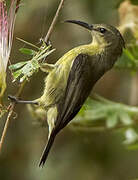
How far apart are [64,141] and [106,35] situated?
2.82 m

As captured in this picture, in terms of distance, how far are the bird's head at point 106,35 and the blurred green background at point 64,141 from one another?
2.04 meters

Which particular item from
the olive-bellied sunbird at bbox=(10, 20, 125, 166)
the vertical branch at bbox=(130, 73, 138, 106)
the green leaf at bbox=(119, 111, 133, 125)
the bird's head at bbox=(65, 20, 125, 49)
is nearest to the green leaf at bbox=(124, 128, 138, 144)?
the green leaf at bbox=(119, 111, 133, 125)

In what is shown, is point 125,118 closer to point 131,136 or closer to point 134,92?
point 131,136

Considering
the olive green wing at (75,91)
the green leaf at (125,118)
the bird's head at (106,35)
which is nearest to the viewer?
the olive green wing at (75,91)

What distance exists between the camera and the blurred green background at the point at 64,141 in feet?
20.3

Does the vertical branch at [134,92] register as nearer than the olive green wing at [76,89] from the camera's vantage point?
No

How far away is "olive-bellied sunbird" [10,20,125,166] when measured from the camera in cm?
365

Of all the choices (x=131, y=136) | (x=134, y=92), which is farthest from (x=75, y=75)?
(x=134, y=92)

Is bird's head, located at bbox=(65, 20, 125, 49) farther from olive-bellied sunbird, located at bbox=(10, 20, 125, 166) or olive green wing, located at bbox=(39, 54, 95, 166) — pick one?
olive green wing, located at bbox=(39, 54, 95, 166)

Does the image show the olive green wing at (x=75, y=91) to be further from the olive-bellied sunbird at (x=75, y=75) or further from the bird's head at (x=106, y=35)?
the bird's head at (x=106, y=35)

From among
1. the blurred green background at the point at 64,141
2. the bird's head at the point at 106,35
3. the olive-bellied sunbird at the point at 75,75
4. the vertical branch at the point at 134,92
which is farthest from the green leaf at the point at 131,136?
the blurred green background at the point at 64,141

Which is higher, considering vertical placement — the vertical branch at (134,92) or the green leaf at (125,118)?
the green leaf at (125,118)

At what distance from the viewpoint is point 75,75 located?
3.72 metres

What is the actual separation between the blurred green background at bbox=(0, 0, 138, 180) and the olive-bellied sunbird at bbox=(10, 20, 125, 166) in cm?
206
